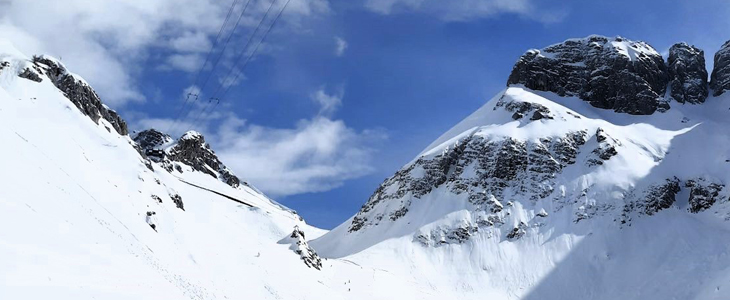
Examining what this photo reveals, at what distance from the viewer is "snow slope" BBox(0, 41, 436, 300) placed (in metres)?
22.1

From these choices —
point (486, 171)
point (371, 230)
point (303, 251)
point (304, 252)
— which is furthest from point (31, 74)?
point (486, 171)

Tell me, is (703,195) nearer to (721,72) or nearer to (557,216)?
(557,216)

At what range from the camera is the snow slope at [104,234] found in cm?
2209

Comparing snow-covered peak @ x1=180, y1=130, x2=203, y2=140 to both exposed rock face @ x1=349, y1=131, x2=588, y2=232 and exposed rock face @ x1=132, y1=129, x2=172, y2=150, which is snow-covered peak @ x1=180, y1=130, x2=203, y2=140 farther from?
exposed rock face @ x1=349, y1=131, x2=588, y2=232

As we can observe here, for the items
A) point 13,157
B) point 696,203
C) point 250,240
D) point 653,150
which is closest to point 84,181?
point 13,157

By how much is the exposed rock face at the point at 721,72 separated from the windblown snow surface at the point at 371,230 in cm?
598

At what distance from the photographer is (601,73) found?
110 m

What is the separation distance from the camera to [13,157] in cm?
3150

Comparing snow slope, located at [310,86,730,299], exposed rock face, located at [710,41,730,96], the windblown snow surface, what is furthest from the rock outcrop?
exposed rock face, located at [710,41,730,96]

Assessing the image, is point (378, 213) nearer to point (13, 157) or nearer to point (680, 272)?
point (680, 272)

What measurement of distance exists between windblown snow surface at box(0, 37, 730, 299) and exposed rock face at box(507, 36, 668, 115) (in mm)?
3481

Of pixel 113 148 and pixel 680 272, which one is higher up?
pixel 113 148

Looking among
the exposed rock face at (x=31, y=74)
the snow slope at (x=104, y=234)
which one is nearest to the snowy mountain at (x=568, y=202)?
the snow slope at (x=104, y=234)

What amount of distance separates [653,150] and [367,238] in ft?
142
